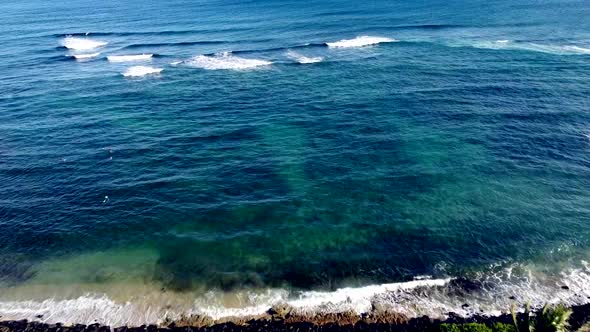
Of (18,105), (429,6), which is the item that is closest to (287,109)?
(18,105)

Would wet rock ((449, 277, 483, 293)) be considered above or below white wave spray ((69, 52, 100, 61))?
below

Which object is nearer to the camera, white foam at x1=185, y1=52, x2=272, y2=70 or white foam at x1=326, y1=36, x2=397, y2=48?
white foam at x1=185, y1=52, x2=272, y2=70

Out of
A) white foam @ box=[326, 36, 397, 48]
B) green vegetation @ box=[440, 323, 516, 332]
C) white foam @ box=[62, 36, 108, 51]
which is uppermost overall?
white foam @ box=[62, 36, 108, 51]

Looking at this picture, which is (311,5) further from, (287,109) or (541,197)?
(541,197)

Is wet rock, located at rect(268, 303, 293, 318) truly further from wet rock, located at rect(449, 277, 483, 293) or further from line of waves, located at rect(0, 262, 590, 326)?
wet rock, located at rect(449, 277, 483, 293)

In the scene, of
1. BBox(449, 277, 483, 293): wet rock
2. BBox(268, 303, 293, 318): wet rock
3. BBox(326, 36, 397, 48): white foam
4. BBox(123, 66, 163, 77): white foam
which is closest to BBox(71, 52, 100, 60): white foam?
BBox(123, 66, 163, 77): white foam

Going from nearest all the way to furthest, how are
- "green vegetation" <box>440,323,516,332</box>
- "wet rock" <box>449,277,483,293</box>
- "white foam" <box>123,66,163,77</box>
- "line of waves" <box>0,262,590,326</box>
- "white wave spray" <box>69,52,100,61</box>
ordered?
"green vegetation" <box>440,323,516,332</box> < "line of waves" <box>0,262,590,326</box> < "wet rock" <box>449,277,483,293</box> < "white foam" <box>123,66,163,77</box> < "white wave spray" <box>69,52,100,61</box>
